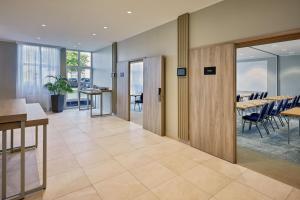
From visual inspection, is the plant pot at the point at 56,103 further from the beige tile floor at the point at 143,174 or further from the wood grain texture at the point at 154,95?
the wood grain texture at the point at 154,95

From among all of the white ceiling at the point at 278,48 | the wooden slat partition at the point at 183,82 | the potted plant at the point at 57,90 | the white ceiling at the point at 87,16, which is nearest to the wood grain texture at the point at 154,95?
the wooden slat partition at the point at 183,82

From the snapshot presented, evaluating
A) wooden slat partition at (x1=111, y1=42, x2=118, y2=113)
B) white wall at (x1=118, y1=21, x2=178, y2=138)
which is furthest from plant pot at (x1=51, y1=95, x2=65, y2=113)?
white wall at (x1=118, y1=21, x2=178, y2=138)

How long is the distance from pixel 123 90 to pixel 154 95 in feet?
6.43

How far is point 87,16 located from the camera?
4129mm

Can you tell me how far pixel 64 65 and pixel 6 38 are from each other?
7.71ft

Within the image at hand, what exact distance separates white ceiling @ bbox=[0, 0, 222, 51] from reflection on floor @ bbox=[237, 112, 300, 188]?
9.86ft

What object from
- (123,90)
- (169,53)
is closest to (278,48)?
(169,53)

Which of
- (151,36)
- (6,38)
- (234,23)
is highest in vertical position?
(6,38)

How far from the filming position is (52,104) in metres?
7.79

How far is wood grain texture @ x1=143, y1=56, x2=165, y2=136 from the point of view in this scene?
4570mm

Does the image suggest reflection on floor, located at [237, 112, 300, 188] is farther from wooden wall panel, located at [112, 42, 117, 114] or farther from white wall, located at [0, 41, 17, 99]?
white wall, located at [0, 41, 17, 99]

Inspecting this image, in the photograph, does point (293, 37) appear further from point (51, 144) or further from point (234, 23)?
point (51, 144)

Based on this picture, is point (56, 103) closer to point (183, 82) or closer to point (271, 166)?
point (183, 82)

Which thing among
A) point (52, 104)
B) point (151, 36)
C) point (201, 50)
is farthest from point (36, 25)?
point (201, 50)
